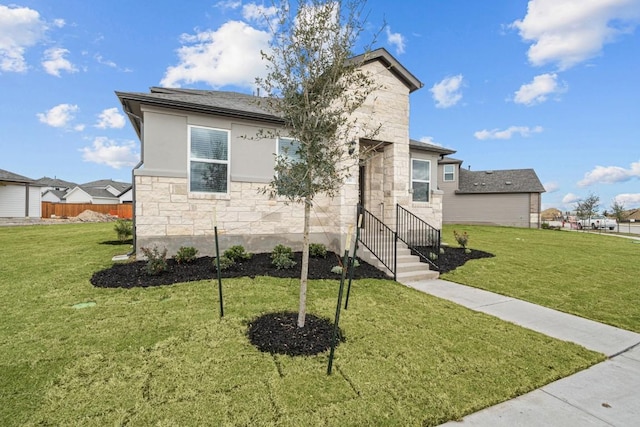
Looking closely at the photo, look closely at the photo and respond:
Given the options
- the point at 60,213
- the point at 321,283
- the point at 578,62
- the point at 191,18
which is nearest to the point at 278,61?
the point at 321,283

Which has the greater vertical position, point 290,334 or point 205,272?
point 205,272

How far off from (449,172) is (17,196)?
37.8 metres

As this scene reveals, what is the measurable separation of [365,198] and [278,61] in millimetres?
6777

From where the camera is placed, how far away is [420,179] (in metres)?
11.4

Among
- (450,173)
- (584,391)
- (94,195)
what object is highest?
(450,173)

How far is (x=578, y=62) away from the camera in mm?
11188

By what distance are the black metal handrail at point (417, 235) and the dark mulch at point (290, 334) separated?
5318 mm

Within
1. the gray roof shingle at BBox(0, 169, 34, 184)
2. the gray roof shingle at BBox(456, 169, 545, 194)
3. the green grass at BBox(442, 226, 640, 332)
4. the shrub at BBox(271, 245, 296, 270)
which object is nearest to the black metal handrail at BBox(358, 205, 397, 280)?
the green grass at BBox(442, 226, 640, 332)

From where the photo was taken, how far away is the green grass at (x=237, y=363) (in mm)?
2434

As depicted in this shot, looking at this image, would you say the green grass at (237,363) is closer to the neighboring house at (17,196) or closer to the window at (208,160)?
the window at (208,160)

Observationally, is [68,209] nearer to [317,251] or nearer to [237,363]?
[317,251]

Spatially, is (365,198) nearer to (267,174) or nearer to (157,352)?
(267,174)

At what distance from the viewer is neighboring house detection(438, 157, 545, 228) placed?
24203 millimetres

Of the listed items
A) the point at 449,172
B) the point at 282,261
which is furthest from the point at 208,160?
the point at 449,172
